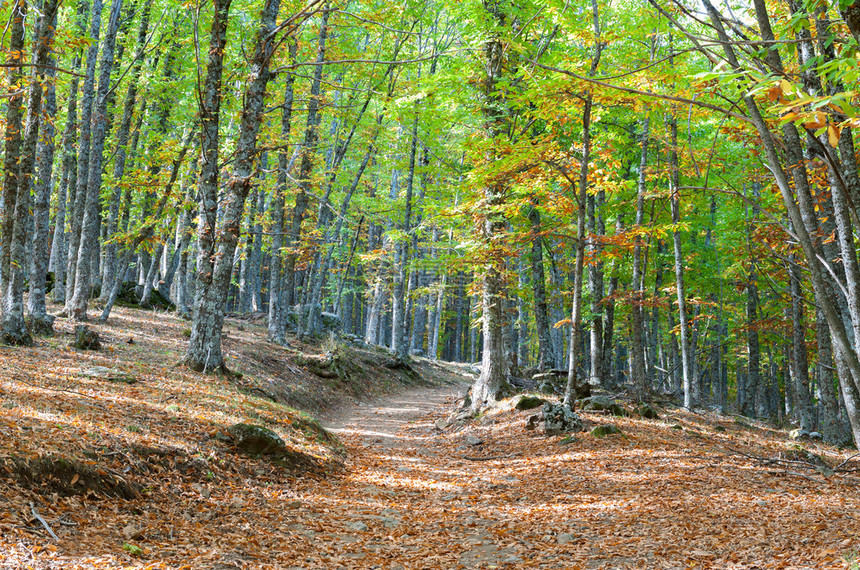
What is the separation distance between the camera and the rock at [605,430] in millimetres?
8938

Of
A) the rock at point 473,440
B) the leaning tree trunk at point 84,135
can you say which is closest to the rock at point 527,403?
the rock at point 473,440

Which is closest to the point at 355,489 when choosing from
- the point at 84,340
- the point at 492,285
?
the point at 492,285

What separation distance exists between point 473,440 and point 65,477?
22.7ft

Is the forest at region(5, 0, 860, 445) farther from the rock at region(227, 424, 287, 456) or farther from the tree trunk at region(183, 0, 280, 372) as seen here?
the rock at region(227, 424, 287, 456)

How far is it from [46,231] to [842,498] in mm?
12502

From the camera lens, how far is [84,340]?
9.70 meters

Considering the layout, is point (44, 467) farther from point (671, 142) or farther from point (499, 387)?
point (671, 142)

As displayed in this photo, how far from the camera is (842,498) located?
5.58m

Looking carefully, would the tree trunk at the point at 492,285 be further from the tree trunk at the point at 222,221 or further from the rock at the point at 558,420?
the tree trunk at the point at 222,221

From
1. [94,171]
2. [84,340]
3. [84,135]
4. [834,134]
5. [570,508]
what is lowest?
[570,508]

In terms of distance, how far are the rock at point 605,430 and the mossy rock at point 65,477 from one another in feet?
22.7

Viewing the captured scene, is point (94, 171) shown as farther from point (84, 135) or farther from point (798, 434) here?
point (798, 434)

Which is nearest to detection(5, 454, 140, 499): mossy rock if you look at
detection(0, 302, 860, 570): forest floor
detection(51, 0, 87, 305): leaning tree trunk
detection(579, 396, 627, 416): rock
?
detection(0, 302, 860, 570): forest floor

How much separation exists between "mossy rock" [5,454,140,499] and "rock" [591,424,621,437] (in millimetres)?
6911
